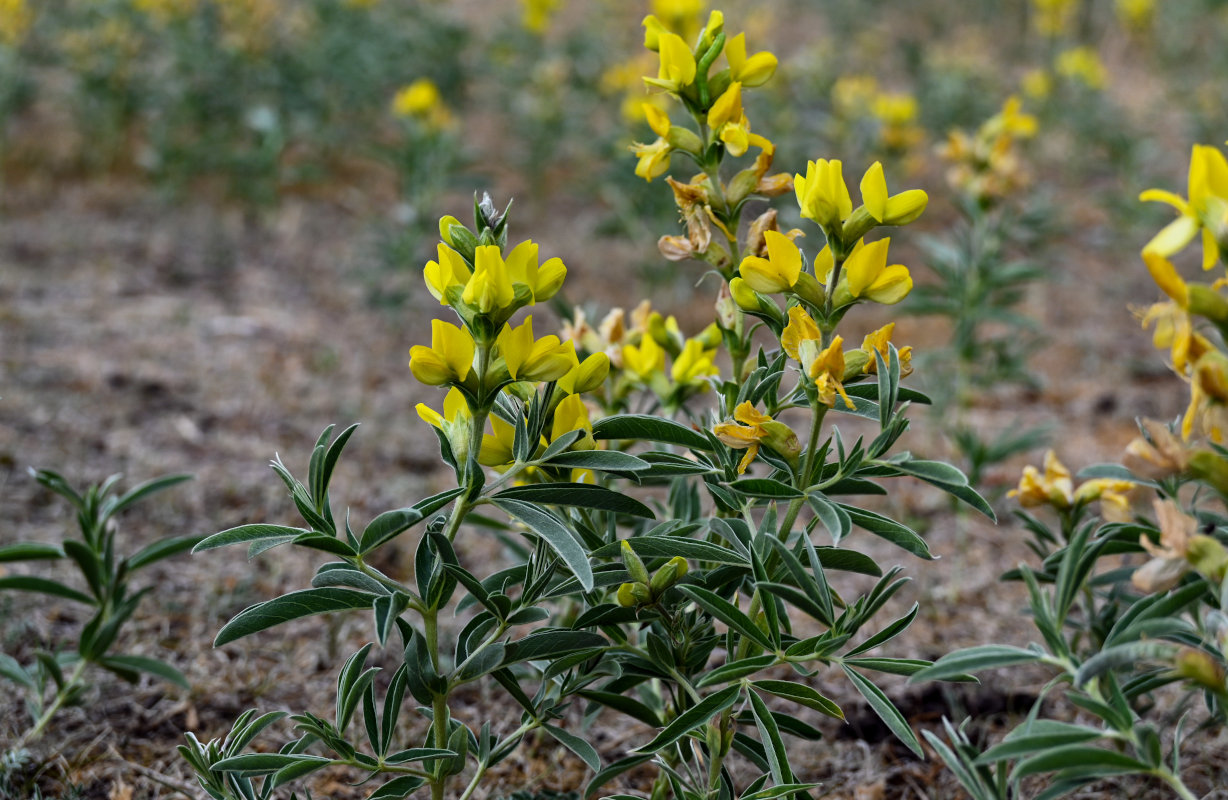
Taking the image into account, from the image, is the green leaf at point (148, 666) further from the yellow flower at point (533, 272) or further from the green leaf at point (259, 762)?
the yellow flower at point (533, 272)

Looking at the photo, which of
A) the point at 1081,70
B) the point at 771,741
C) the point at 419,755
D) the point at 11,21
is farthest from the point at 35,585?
the point at 1081,70

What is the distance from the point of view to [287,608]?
3.39 feet

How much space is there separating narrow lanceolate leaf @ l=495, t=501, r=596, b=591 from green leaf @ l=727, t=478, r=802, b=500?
7.6 inches

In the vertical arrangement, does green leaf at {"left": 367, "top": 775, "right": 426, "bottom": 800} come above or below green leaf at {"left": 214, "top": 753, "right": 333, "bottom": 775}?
below

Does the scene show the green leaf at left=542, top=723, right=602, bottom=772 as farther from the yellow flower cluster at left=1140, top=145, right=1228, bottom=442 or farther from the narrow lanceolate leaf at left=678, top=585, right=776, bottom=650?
the yellow flower cluster at left=1140, top=145, right=1228, bottom=442

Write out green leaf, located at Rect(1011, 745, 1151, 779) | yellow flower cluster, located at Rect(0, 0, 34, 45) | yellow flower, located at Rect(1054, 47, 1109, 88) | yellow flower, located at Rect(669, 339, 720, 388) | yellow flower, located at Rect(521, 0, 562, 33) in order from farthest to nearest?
yellow flower, located at Rect(1054, 47, 1109, 88), yellow flower, located at Rect(521, 0, 562, 33), yellow flower cluster, located at Rect(0, 0, 34, 45), yellow flower, located at Rect(669, 339, 720, 388), green leaf, located at Rect(1011, 745, 1151, 779)

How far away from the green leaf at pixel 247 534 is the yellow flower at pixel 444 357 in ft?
0.66

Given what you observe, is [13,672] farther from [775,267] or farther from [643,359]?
[775,267]

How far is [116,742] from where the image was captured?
1562 mm

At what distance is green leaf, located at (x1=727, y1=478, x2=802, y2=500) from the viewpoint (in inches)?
41.8

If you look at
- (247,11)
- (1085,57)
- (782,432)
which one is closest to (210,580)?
(782,432)

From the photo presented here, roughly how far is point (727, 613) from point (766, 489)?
14 centimetres

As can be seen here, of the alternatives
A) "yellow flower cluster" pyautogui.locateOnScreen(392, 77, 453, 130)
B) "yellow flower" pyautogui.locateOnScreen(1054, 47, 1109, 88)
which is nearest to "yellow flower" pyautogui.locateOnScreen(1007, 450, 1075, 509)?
"yellow flower cluster" pyautogui.locateOnScreen(392, 77, 453, 130)

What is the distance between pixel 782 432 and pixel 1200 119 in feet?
20.5
